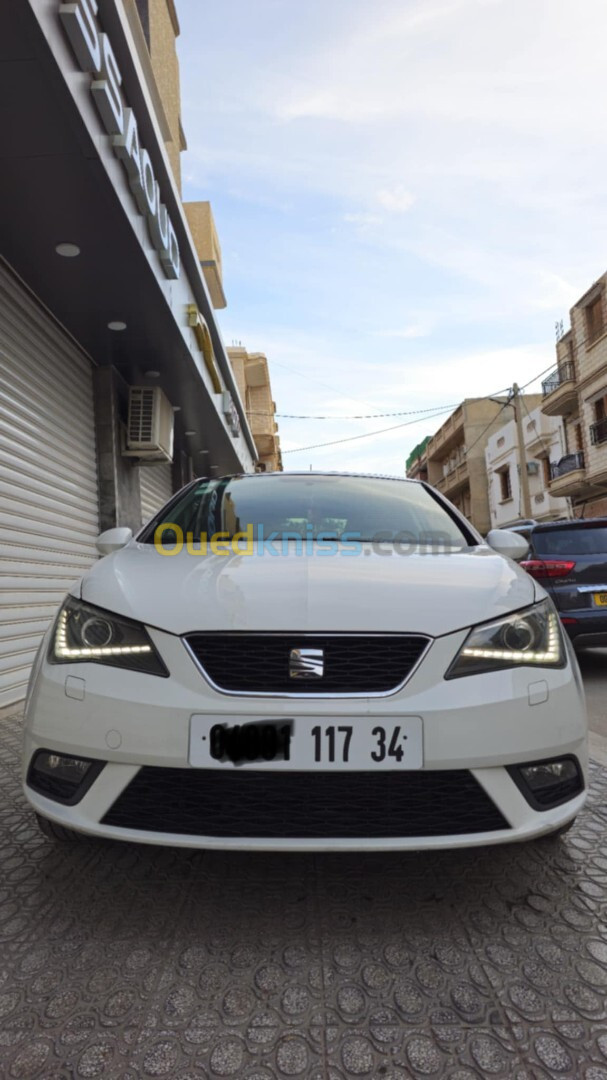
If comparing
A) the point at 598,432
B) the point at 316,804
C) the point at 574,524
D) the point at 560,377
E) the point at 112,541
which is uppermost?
the point at 560,377

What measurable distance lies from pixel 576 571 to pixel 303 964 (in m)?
4.61

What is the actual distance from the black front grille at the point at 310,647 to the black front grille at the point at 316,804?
0.20 m

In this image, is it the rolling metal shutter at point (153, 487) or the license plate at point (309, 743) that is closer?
the license plate at point (309, 743)

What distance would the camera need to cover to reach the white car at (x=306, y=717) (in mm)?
1490

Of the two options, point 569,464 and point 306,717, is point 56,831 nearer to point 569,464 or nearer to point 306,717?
point 306,717

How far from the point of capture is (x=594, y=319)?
71.5 ft

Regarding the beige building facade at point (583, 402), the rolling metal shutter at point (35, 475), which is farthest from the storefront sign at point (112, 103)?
the beige building facade at point (583, 402)

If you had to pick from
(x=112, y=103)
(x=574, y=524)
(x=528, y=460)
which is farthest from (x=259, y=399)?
(x=112, y=103)

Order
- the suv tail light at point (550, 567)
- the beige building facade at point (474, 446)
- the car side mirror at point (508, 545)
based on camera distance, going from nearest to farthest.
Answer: the car side mirror at point (508, 545)
the suv tail light at point (550, 567)
the beige building facade at point (474, 446)

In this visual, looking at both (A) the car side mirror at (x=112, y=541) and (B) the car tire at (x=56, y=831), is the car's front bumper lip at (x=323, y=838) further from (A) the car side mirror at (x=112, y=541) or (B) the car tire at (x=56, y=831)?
(A) the car side mirror at (x=112, y=541)

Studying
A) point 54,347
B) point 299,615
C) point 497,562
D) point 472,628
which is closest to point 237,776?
point 299,615

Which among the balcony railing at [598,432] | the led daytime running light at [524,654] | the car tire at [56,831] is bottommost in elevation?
the car tire at [56,831]

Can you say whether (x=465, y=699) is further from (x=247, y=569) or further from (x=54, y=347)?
(x=54, y=347)

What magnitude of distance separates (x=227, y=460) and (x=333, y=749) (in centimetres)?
1465
